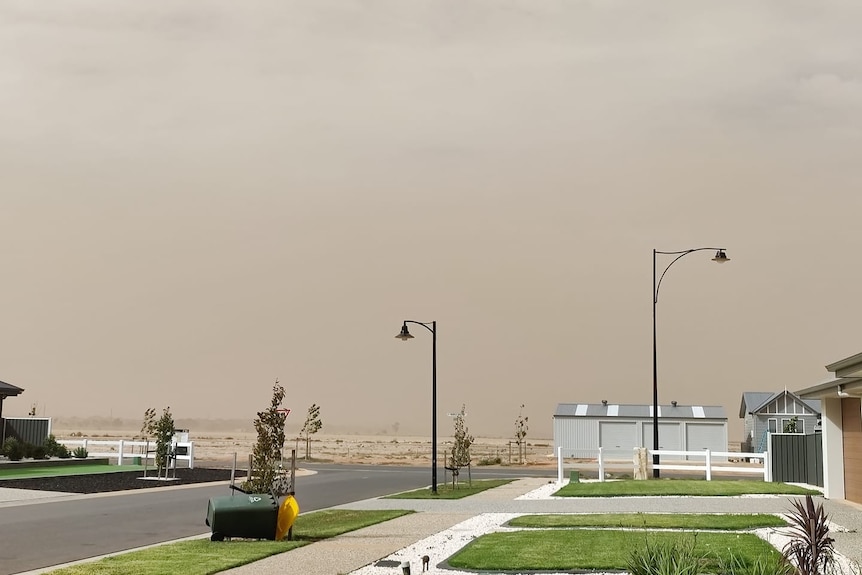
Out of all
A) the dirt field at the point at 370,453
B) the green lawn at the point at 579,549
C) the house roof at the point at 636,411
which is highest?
the house roof at the point at 636,411

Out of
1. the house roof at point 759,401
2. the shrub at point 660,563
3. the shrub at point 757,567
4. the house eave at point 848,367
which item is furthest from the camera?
the house roof at point 759,401

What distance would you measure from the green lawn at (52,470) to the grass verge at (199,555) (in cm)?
1744

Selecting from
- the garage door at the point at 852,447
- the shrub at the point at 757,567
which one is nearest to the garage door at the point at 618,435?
the garage door at the point at 852,447

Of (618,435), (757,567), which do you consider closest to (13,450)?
(757,567)

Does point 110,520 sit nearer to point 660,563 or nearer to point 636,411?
point 660,563

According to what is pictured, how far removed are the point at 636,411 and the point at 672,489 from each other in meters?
34.2

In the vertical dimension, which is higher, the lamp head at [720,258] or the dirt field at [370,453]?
the lamp head at [720,258]

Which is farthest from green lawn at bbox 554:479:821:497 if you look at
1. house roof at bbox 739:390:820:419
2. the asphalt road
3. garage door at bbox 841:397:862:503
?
house roof at bbox 739:390:820:419

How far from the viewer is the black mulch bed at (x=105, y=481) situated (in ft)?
94.5

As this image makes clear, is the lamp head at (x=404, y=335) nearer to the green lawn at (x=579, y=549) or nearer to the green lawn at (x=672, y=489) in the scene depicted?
the green lawn at (x=672, y=489)

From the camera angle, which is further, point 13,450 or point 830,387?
point 13,450

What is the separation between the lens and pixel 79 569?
1325 cm

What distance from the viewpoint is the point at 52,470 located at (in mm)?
36344

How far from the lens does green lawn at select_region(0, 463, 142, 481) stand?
3322cm
